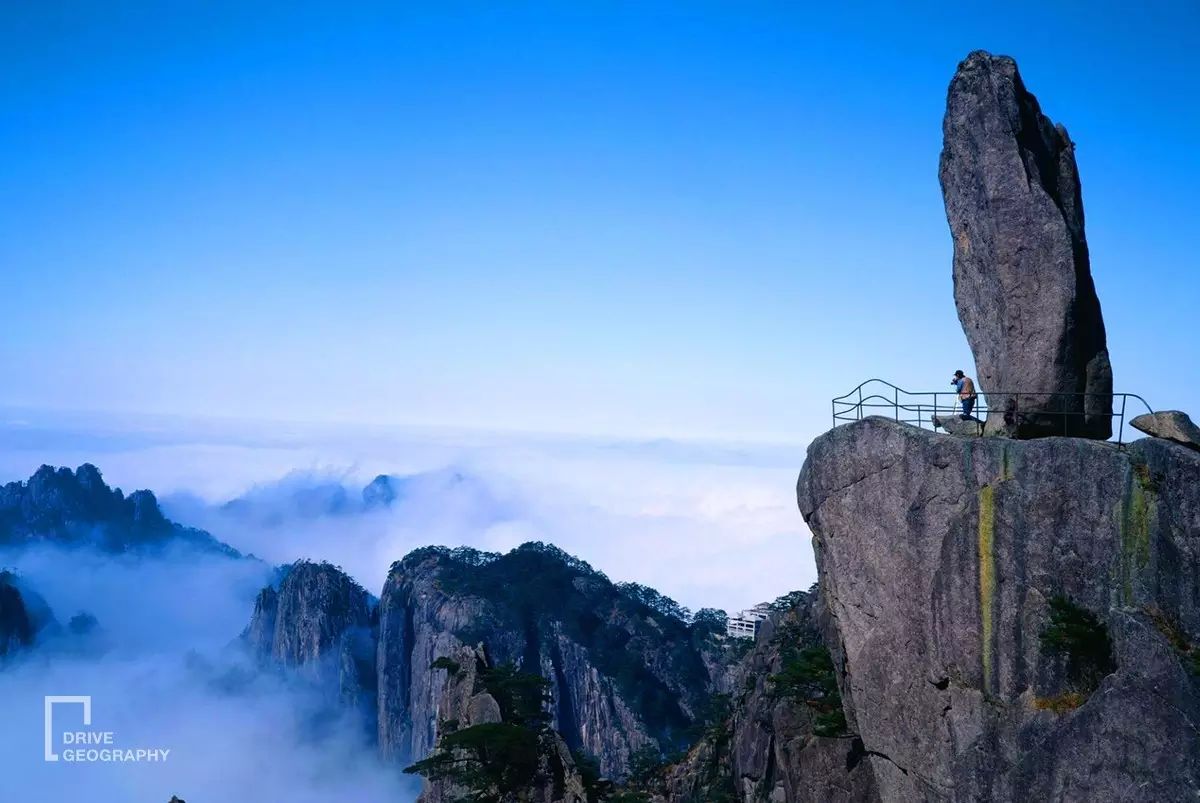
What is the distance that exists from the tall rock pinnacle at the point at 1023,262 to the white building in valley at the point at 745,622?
11389 cm

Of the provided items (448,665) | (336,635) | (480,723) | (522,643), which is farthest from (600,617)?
(480,723)

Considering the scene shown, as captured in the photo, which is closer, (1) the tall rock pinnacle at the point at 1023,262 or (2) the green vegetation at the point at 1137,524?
(2) the green vegetation at the point at 1137,524

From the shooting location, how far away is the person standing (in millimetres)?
29859

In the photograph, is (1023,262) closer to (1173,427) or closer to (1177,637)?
(1173,427)

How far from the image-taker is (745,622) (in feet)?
466

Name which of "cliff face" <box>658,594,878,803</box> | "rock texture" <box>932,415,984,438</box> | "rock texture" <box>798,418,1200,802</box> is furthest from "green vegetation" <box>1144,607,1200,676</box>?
"cliff face" <box>658,594,878,803</box>

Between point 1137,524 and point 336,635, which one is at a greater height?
point 1137,524

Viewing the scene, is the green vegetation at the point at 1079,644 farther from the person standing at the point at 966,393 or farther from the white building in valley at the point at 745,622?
the white building in valley at the point at 745,622

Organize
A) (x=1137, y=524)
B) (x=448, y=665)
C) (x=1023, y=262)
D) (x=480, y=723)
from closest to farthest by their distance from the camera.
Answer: (x=1137, y=524), (x=1023, y=262), (x=480, y=723), (x=448, y=665)

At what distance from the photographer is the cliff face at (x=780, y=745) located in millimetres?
35750

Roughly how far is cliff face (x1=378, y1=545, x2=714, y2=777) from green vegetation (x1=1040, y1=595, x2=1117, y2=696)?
9922 centimetres

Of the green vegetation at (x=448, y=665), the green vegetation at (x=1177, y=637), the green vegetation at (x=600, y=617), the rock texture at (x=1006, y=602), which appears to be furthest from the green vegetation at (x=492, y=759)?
the green vegetation at (x=600, y=617)

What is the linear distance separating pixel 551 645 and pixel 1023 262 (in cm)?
12772

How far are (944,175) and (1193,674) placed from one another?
19391 mm
